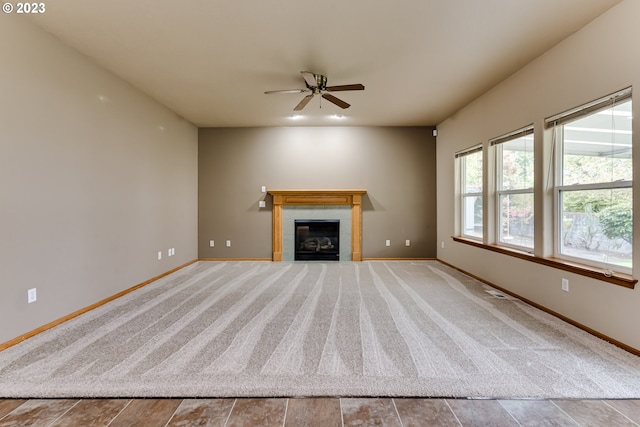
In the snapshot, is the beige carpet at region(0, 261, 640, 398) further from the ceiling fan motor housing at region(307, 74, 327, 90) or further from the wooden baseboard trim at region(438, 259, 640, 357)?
the ceiling fan motor housing at region(307, 74, 327, 90)

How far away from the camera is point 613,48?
2.32 meters

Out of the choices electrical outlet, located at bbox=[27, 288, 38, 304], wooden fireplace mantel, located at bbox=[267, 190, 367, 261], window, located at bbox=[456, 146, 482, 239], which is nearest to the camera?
electrical outlet, located at bbox=[27, 288, 38, 304]

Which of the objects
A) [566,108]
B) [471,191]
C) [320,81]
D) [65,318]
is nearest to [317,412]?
[65,318]

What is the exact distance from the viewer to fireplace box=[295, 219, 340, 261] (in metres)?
5.89

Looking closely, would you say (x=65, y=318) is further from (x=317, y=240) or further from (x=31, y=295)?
(x=317, y=240)

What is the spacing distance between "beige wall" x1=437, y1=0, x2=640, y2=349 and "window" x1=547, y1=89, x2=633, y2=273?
0.41ft

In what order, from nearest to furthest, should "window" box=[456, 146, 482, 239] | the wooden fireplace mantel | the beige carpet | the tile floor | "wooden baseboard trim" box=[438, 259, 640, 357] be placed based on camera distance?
1. the tile floor
2. the beige carpet
3. "wooden baseboard trim" box=[438, 259, 640, 357]
4. "window" box=[456, 146, 482, 239]
5. the wooden fireplace mantel

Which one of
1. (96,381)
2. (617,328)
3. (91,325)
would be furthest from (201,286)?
(617,328)

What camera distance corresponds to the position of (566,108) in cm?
277

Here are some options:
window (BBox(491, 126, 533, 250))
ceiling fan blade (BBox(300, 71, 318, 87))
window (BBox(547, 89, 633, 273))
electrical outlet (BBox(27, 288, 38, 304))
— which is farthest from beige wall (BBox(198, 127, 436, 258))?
electrical outlet (BBox(27, 288, 38, 304))

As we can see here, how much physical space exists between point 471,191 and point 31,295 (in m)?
5.56

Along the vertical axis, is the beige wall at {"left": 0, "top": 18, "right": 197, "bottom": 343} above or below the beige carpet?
above

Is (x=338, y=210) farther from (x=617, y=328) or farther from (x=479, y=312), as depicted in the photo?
(x=617, y=328)

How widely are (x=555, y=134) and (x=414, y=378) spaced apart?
9.28 ft
